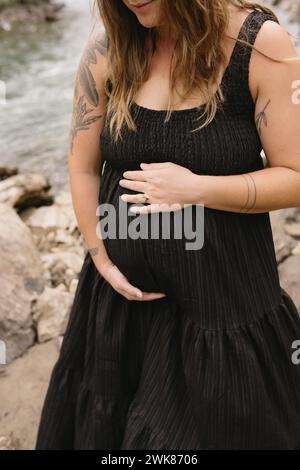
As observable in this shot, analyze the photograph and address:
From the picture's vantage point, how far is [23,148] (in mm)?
5828

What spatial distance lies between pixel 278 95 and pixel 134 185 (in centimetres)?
45

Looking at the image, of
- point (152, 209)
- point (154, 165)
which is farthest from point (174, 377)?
point (154, 165)

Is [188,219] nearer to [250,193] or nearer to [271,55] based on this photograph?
[250,193]

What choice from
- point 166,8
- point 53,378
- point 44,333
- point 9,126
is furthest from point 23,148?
point 166,8

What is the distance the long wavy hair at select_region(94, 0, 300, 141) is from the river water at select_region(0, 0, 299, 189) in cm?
373

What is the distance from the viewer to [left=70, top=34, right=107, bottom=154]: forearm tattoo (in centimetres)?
163

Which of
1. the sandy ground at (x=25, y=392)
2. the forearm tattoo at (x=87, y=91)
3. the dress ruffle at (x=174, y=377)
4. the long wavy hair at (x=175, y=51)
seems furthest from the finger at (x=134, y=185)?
the sandy ground at (x=25, y=392)

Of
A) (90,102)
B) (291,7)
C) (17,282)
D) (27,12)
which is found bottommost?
(27,12)

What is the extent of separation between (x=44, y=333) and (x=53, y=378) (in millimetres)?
1010

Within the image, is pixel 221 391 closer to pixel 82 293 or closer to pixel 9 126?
pixel 82 293

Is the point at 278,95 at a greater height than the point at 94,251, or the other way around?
the point at 278,95

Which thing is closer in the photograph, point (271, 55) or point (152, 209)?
point (271, 55)

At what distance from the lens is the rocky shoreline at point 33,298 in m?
2.62

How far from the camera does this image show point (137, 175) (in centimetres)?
152
